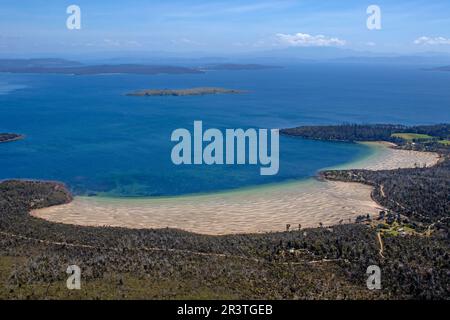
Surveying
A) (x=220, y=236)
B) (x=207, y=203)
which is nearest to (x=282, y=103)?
(x=207, y=203)

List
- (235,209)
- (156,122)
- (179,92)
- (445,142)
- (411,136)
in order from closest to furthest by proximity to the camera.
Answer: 1. (235,209)
2. (445,142)
3. (411,136)
4. (156,122)
5. (179,92)

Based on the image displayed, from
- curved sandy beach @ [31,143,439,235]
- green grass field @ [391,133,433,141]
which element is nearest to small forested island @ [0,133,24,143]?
curved sandy beach @ [31,143,439,235]

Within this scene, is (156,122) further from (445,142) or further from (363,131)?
(445,142)

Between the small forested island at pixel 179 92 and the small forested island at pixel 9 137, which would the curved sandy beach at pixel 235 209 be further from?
the small forested island at pixel 179 92

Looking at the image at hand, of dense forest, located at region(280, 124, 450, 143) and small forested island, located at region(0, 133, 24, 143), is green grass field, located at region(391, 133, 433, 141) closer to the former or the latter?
dense forest, located at region(280, 124, 450, 143)

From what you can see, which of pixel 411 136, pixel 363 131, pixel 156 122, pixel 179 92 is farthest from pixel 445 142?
pixel 179 92

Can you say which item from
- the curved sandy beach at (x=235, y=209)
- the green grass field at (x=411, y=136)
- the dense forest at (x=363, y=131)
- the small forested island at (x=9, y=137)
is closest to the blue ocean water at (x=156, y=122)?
the small forested island at (x=9, y=137)

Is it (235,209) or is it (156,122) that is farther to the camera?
(156,122)
